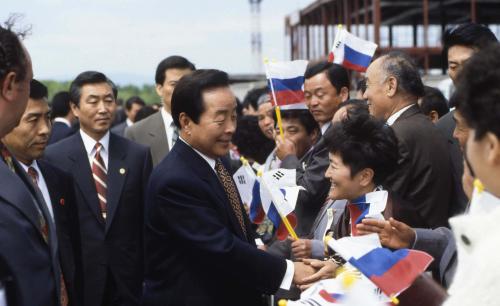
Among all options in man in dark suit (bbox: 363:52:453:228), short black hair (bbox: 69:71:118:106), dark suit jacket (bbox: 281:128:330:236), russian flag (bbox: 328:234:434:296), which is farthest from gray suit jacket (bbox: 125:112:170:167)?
russian flag (bbox: 328:234:434:296)

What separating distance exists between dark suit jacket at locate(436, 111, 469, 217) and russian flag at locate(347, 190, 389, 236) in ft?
3.56

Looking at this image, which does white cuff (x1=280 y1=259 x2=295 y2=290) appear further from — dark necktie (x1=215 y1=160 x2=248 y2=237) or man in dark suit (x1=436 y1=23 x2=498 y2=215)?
man in dark suit (x1=436 y1=23 x2=498 y2=215)

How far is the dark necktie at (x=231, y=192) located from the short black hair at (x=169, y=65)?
317 cm

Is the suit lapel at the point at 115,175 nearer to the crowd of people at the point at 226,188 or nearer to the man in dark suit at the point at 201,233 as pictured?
the crowd of people at the point at 226,188

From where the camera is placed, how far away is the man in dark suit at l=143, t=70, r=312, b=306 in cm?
396

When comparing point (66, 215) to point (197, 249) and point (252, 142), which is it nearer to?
point (197, 249)

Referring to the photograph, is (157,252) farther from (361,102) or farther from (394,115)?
(361,102)

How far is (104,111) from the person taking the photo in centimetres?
640

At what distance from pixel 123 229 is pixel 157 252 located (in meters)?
1.70

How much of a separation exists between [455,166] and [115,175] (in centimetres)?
237

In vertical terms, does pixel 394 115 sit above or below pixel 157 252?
above

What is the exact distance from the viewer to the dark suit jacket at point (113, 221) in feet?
18.5

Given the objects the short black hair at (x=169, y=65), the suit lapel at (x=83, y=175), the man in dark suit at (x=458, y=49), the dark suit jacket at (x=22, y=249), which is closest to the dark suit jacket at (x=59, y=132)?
the short black hair at (x=169, y=65)

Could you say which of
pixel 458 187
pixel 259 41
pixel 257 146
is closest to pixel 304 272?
pixel 458 187
